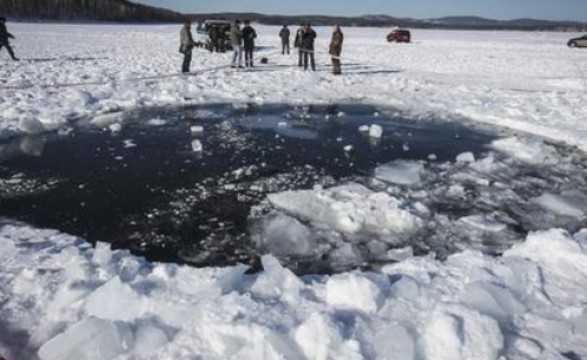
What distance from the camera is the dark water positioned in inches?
210

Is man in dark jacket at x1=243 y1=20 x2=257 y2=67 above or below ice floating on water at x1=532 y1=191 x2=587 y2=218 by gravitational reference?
above

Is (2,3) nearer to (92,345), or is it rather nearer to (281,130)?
(281,130)

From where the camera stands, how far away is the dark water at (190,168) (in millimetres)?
5324

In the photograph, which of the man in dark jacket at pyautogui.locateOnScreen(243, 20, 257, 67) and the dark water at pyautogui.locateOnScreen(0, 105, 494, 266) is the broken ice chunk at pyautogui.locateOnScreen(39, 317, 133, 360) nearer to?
the dark water at pyautogui.locateOnScreen(0, 105, 494, 266)

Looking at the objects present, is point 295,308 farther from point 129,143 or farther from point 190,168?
point 129,143

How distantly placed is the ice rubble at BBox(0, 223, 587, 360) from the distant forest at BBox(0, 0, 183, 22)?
9136cm

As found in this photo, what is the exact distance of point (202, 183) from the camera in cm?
674

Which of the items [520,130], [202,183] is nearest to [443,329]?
[202,183]

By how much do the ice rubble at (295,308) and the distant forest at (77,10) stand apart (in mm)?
91362

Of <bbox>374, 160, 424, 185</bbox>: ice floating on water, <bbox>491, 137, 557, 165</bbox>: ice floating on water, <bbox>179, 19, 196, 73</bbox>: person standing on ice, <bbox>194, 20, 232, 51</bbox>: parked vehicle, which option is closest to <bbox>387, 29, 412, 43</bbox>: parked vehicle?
<bbox>194, 20, 232, 51</bbox>: parked vehicle

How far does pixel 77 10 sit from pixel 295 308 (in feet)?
341

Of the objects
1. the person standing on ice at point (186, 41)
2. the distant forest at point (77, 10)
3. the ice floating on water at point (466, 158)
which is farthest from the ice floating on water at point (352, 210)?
the distant forest at point (77, 10)

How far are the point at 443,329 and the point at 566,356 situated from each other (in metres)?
0.75

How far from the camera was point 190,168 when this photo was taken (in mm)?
7391
